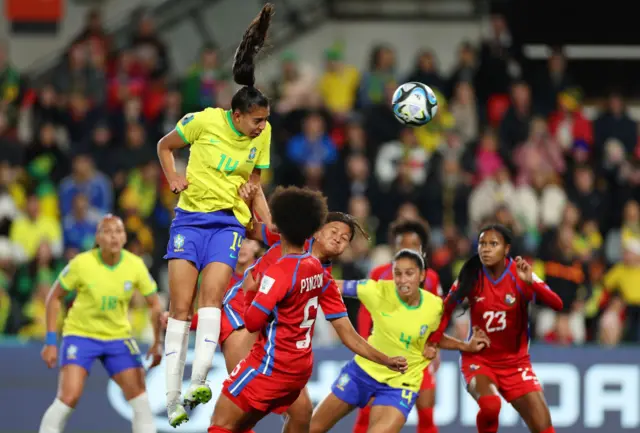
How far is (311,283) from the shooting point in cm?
856

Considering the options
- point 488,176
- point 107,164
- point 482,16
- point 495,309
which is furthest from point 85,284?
point 482,16

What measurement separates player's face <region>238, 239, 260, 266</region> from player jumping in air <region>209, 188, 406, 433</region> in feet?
6.44

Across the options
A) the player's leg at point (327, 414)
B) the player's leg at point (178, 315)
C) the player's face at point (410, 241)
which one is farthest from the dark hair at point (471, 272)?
the player's leg at point (178, 315)

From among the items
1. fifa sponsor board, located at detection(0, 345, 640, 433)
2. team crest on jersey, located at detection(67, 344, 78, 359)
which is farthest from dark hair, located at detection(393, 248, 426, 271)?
fifa sponsor board, located at detection(0, 345, 640, 433)

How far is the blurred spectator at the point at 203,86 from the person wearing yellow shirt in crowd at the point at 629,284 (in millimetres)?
5713

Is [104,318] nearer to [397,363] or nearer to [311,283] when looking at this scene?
[311,283]

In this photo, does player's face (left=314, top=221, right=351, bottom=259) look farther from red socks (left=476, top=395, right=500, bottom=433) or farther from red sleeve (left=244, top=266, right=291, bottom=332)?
red socks (left=476, top=395, right=500, bottom=433)

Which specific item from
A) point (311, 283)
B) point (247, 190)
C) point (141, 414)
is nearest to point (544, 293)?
point (311, 283)

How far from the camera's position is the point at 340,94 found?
1817 cm

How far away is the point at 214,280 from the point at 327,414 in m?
1.63

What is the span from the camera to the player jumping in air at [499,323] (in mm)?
10281

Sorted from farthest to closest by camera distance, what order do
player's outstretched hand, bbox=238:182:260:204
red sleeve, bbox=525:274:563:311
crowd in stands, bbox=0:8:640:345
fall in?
crowd in stands, bbox=0:8:640:345
red sleeve, bbox=525:274:563:311
player's outstretched hand, bbox=238:182:260:204

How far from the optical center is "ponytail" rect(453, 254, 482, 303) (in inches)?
405

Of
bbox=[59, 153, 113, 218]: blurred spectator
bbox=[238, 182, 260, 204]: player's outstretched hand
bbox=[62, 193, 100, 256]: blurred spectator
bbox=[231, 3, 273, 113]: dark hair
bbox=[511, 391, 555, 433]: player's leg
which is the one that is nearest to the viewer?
bbox=[238, 182, 260, 204]: player's outstretched hand
